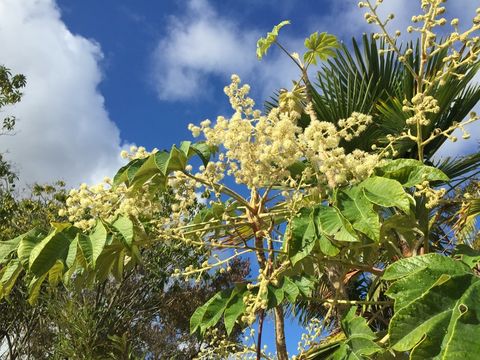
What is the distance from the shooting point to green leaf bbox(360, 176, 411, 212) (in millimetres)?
1498

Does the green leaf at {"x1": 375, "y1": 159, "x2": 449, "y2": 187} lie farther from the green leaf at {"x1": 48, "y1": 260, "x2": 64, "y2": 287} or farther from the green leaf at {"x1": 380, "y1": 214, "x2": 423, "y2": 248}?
the green leaf at {"x1": 48, "y1": 260, "x2": 64, "y2": 287}

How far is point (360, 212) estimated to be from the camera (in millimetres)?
1523

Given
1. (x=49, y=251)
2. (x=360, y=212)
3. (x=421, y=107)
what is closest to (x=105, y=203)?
(x=49, y=251)

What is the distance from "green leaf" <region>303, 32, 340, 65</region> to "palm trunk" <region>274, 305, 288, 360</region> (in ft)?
4.70

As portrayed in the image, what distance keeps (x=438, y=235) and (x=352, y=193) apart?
12.1ft

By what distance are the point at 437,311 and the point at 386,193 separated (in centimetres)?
47

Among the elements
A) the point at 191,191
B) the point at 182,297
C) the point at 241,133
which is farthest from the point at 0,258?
the point at 182,297

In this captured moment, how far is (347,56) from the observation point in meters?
4.95

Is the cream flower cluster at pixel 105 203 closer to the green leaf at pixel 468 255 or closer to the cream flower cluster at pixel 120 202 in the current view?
→ the cream flower cluster at pixel 120 202

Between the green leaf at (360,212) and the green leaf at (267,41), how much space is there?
1.00m

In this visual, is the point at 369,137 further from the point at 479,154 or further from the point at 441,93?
the point at 479,154

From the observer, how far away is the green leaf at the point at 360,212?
1457 mm

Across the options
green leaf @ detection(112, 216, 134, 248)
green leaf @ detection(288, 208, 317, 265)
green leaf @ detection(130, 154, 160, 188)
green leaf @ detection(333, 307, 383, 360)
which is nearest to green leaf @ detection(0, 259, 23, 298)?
green leaf @ detection(112, 216, 134, 248)

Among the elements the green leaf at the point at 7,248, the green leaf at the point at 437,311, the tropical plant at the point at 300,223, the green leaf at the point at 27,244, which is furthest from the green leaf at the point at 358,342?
the green leaf at the point at 7,248
